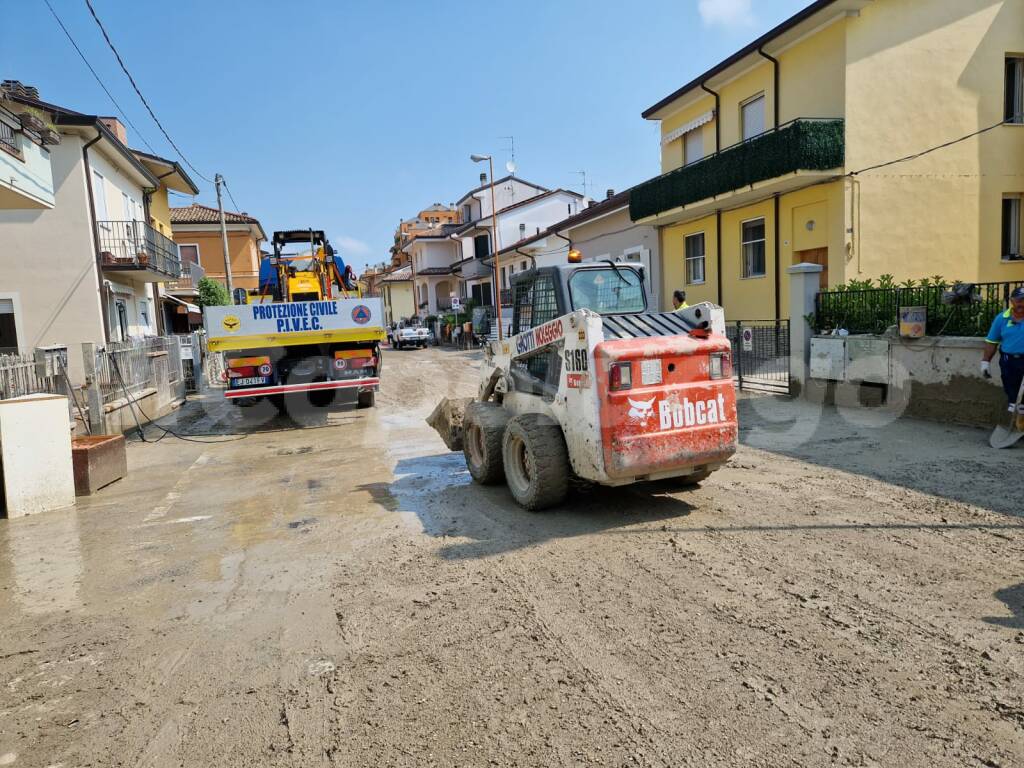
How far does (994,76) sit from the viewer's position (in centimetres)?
1728

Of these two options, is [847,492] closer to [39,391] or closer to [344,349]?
[344,349]

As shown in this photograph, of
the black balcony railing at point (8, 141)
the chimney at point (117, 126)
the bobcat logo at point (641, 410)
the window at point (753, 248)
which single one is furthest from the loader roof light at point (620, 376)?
the chimney at point (117, 126)

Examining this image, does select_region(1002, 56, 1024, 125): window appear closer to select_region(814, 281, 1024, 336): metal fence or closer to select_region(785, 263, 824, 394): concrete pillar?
select_region(785, 263, 824, 394): concrete pillar

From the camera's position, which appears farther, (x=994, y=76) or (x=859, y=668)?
(x=994, y=76)

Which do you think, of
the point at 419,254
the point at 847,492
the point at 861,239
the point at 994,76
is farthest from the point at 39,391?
the point at 419,254

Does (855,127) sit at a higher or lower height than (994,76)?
lower

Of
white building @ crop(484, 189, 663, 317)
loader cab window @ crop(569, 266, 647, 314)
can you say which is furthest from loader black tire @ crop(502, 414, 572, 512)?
white building @ crop(484, 189, 663, 317)

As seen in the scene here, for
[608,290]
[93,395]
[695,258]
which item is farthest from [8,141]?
[695,258]

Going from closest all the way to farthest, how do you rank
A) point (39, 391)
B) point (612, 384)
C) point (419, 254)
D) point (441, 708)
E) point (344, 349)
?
point (441, 708)
point (612, 384)
point (39, 391)
point (344, 349)
point (419, 254)

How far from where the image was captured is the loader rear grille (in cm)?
598

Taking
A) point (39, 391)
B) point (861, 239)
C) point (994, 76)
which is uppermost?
point (994, 76)

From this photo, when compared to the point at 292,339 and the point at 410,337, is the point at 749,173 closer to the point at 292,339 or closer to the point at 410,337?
the point at 292,339

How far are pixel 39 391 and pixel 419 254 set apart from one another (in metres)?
49.8

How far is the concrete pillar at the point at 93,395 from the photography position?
1082cm
